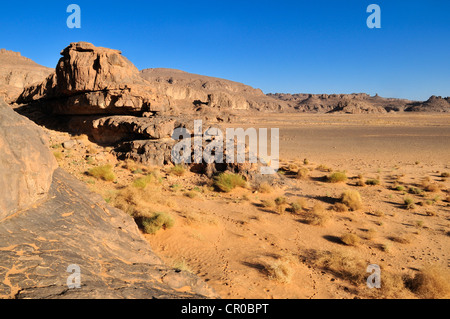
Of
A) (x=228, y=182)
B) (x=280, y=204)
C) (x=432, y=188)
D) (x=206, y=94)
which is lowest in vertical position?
(x=280, y=204)

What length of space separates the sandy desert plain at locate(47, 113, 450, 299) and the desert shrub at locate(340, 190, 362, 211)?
54mm

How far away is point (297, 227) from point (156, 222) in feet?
14.5

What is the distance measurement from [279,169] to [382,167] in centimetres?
691

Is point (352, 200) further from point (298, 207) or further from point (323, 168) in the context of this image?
point (323, 168)

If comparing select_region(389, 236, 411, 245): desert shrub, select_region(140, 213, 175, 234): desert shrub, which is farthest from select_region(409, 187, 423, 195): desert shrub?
select_region(140, 213, 175, 234): desert shrub

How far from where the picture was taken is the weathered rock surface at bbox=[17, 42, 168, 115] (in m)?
14.5

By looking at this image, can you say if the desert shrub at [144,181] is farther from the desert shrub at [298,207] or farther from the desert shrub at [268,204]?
the desert shrub at [298,207]

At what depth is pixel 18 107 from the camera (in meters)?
18.5

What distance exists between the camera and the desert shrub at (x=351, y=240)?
23.2ft

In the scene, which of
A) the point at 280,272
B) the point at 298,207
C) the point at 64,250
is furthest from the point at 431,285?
the point at 64,250

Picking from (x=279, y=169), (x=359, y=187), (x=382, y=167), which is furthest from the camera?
(x=382, y=167)

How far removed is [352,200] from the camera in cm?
971
